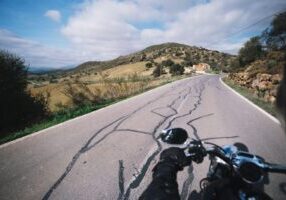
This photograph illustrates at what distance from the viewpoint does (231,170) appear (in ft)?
5.56

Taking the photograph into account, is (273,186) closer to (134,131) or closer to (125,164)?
(125,164)

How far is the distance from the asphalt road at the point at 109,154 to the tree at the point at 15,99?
13.1 feet

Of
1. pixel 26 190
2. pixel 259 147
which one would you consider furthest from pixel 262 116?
pixel 26 190

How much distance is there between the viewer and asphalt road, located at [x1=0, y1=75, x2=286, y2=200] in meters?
4.12

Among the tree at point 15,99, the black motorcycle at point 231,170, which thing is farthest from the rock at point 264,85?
the black motorcycle at point 231,170

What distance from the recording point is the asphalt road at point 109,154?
4.12 m

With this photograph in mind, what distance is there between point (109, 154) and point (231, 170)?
14.3 ft

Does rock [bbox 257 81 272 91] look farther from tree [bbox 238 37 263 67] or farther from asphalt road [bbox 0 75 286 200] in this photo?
tree [bbox 238 37 263 67]

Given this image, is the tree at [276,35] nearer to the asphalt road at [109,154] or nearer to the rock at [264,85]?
the rock at [264,85]

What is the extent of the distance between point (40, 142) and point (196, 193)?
489cm

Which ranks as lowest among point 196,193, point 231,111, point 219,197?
point 231,111

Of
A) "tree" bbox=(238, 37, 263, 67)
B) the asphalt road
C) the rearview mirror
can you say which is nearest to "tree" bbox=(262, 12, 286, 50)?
"tree" bbox=(238, 37, 263, 67)

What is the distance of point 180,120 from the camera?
900 centimetres

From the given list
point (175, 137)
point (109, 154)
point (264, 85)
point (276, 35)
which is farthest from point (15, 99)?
point (276, 35)
